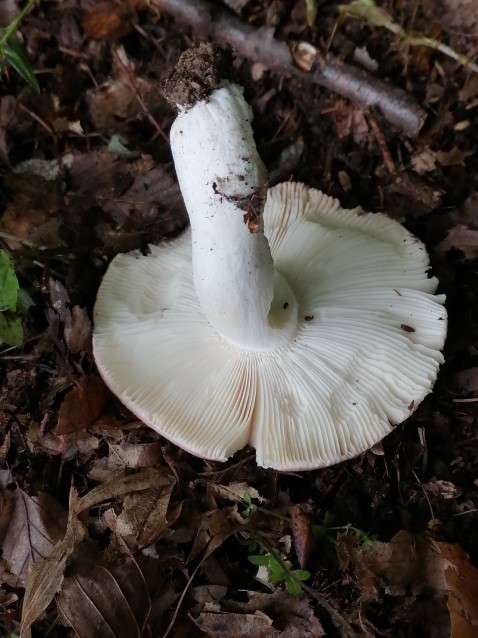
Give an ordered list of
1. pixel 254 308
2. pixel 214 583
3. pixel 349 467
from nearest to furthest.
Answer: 1. pixel 254 308
2. pixel 214 583
3. pixel 349 467

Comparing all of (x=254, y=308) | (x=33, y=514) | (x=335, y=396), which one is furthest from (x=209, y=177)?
(x=33, y=514)

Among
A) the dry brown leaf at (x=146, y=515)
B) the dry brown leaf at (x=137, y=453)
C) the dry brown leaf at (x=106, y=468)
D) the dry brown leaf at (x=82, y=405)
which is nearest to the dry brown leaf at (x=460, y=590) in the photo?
the dry brown leaf at (x=146, y=515)

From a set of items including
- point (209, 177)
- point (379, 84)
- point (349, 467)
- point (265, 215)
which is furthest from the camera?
point (379, 84)

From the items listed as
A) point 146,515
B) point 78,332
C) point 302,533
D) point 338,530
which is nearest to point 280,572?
point 302,533

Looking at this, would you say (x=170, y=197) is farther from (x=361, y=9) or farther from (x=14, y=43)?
(x=361, y=9)

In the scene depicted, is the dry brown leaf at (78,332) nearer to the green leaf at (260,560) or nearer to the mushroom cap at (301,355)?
the mushroom cap at (301,355)

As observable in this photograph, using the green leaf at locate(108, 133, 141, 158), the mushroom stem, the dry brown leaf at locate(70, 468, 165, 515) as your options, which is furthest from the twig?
A: the dry brown leaf at locate(70, 468, 165, 515)

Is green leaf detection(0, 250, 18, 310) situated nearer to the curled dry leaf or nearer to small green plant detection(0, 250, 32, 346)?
small green plant detection(0, 250, 32, 346)

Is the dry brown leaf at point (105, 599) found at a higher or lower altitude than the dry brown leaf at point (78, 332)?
lower
